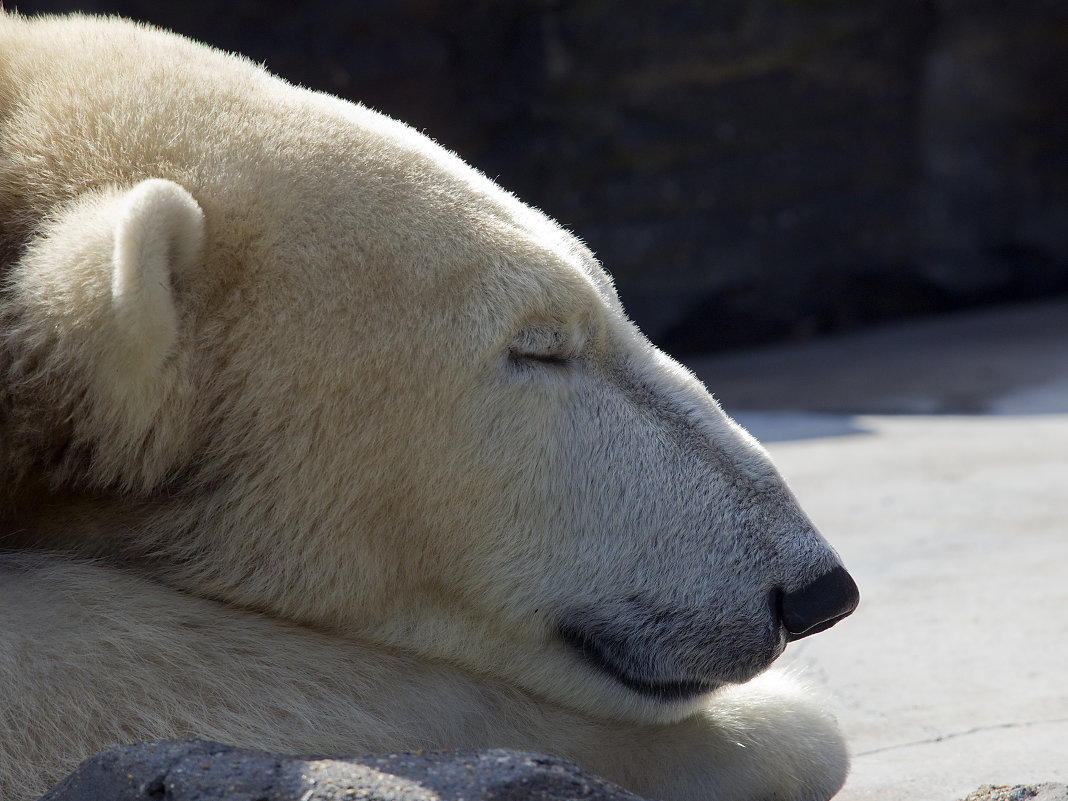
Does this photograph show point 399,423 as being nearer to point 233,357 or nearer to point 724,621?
point 233,357

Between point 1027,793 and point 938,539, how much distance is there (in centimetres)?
172

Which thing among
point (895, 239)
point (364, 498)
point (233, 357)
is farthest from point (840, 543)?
point (895, 239)

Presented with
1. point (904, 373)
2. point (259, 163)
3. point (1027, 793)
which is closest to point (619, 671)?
point (1027, 793)


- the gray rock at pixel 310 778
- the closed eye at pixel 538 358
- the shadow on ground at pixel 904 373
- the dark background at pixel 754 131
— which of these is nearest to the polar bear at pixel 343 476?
the closed eye at pixel 538 358

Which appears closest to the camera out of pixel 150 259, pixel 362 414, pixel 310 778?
pixel 310 778

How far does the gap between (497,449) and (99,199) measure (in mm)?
673

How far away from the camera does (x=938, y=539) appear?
3.24 meters

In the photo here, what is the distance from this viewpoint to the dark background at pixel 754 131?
20.2 ft

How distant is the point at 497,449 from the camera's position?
190 centimetres

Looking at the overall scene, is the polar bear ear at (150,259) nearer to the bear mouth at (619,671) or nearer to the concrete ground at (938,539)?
the bear mouth at (619,671)

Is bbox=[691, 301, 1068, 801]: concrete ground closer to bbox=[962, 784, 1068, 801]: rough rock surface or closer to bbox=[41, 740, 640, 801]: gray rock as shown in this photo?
bbox=[962, 784, 1068, 801]: rough rock surface

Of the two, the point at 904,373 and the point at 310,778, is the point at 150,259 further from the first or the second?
the point at 904,373

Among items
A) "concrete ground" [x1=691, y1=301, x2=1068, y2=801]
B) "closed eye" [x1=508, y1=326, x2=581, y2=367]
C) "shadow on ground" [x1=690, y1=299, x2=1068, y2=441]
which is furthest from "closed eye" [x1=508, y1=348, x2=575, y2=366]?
"shadow on ground" [x1=690, y1=299, x2=1068, y2=441]

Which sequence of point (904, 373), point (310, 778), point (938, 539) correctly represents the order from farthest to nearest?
point (904, 373), point (938, 539), point (310, 778)
